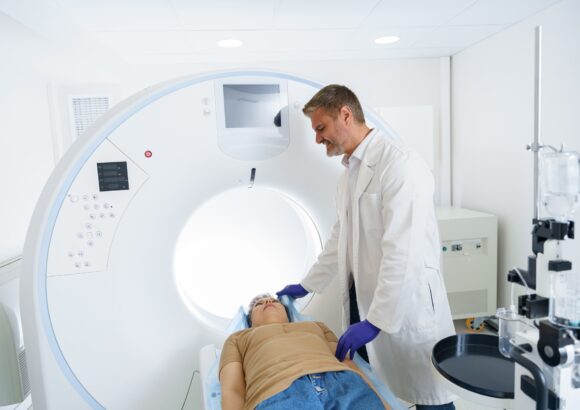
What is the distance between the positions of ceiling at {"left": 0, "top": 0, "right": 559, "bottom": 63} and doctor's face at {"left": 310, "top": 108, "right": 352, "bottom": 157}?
39.3 inches

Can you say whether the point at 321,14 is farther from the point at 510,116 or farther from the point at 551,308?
the point at 551,308

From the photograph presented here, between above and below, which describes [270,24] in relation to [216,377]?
above

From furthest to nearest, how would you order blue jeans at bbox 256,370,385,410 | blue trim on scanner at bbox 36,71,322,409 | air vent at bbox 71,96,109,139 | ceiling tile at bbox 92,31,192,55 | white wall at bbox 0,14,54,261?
ceiling tile at bbox 92,31,192,55 < white wall at bbox 0,14,54,261 < air vent at bbox 71,96,109,139 < blue trim on scanner at bbox 36,71,322,409 < blue jeans at bbox 256,370,385,410

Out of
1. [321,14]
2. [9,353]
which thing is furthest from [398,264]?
[321,14]

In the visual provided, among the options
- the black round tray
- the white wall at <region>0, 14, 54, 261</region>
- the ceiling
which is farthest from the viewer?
the ceiling

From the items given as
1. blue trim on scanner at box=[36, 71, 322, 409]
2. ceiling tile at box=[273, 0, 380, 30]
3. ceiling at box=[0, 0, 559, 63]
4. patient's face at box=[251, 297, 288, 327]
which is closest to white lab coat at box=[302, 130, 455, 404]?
patient's face at box=[251, 297, 288, 327]

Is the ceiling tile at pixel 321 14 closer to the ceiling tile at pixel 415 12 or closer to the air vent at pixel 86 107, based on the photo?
the ceiling tile at pixel 415 12

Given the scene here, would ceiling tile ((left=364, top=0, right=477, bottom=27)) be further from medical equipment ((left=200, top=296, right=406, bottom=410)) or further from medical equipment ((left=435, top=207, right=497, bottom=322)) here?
medical equipment ((left=200, top=296, right=406, bottom=410))

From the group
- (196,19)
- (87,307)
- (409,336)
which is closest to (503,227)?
(409,336)

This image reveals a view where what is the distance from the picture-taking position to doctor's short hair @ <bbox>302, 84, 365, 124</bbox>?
1.32 metres

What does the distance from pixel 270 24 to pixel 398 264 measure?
68.9 inches

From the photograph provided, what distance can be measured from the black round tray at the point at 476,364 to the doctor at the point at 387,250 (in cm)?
16

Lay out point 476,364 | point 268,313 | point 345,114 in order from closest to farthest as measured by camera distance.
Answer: point 476,364, point 345,114, point 268,313

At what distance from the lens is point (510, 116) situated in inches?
103
